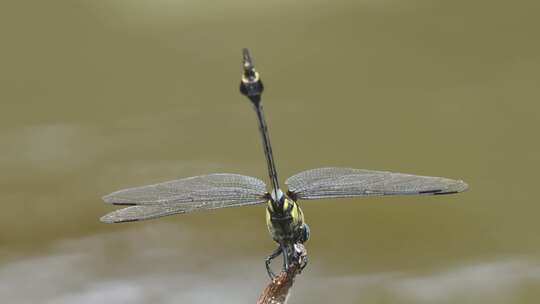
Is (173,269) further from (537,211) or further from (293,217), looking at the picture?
(537,211)

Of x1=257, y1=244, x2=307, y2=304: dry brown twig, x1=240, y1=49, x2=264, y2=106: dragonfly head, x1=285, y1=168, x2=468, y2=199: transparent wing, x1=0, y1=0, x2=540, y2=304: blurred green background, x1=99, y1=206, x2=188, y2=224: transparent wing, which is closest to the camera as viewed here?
x1=257, y1=244, x2=307, y2=304: dry brown twig

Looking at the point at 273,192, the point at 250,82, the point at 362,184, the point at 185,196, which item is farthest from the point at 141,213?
the point at 362,184

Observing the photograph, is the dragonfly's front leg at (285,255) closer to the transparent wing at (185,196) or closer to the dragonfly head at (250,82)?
the transparent wing at (185,196)

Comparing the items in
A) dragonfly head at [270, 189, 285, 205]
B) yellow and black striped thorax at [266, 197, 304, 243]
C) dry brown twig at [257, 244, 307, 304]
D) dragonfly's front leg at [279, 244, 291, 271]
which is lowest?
dry brown twig at [257, 244, 307, 304]

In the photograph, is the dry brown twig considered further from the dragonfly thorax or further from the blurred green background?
the blurred green background

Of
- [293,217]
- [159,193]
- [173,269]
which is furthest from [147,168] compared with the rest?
[293,217]

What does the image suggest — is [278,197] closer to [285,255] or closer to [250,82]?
[285,255]

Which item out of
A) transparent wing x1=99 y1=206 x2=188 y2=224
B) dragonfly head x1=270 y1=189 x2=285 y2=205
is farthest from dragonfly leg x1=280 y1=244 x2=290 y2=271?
transparent wing x1=99 y1=206 x2=188 y2=224
